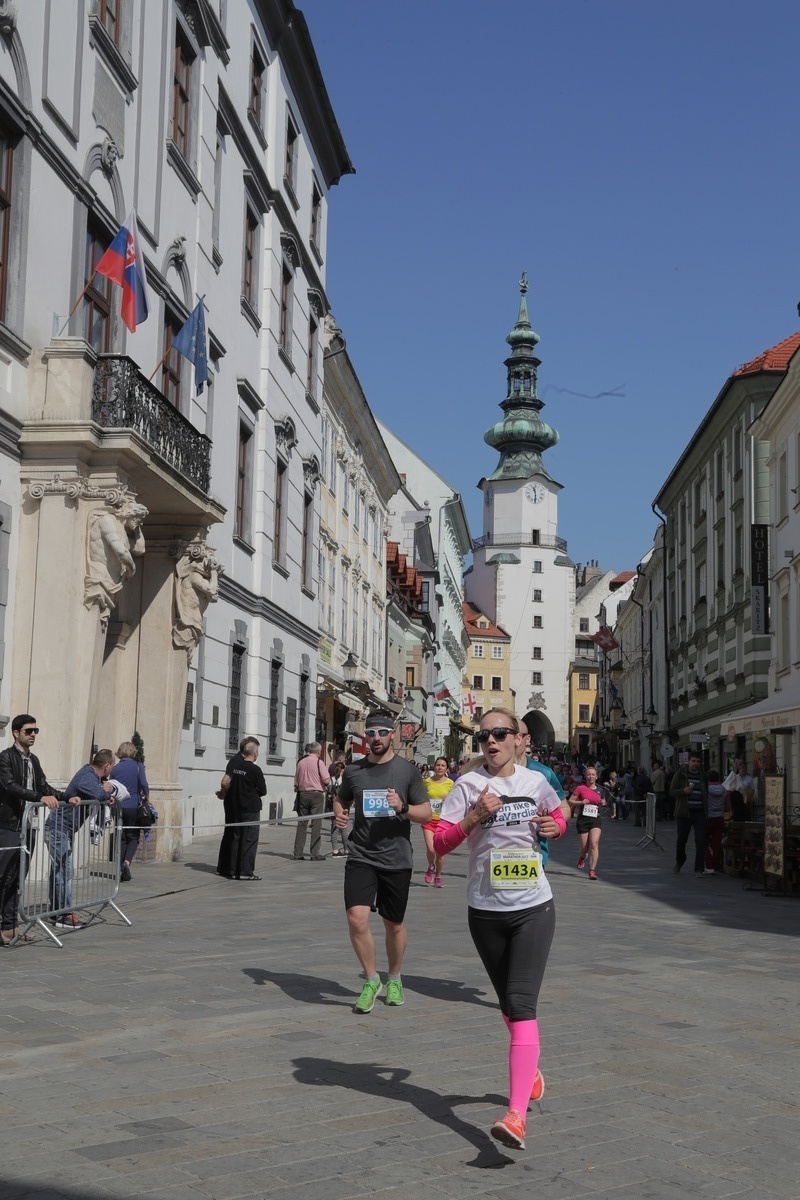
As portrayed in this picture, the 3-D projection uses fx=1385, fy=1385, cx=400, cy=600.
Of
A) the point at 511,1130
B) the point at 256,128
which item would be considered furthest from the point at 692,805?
the point at 511,1130

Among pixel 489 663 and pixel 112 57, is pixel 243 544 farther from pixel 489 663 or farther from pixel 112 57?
pixel 489 663

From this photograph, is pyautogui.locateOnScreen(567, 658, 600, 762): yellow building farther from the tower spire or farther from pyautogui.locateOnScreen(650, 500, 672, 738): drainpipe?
pyautogui.locateOnScreen(650, 500, 672, 738): drainpipe

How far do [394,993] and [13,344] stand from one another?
9189 mm

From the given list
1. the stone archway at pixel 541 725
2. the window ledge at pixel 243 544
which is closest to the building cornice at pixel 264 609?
the window ledge at pixel 243 544

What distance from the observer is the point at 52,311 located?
16.2m

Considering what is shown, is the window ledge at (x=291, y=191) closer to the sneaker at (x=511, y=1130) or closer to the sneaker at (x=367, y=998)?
the sneaker at (x=367, y=998)

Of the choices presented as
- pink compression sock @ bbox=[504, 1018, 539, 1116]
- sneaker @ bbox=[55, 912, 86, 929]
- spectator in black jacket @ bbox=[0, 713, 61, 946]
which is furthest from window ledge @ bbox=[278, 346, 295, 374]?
pink compression sock @ bbox=[504, 1018, 539, 1116]

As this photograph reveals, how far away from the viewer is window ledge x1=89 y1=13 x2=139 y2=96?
1720cm

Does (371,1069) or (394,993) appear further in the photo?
(394,993)

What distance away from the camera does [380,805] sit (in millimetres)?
8805

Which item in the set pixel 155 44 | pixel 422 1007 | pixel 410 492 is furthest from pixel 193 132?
pixel 410 492

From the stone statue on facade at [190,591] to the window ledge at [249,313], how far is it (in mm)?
8024

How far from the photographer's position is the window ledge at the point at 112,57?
17203mm

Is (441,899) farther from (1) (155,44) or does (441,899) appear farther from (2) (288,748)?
(2) (288,748)
